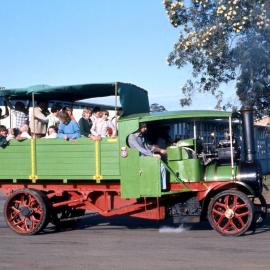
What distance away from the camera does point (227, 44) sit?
19.3 metres

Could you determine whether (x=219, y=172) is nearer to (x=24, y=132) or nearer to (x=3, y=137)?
(x=24, y=132)

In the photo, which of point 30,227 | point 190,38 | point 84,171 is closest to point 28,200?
point 30,227

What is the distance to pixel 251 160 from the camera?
10.7 meters

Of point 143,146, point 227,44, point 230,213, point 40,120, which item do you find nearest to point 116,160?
point 143,146

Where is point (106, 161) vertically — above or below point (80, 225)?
above

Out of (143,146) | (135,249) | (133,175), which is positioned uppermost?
(143,146)

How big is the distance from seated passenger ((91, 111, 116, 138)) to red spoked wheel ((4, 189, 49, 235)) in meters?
1.58

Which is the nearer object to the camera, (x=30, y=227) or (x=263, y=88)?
(x=30, y=227)

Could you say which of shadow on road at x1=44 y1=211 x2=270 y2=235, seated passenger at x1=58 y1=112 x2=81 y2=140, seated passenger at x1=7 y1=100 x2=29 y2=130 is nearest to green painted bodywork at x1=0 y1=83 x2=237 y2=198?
seated passenger at x1=58 y1=112 x2=81 y2=140

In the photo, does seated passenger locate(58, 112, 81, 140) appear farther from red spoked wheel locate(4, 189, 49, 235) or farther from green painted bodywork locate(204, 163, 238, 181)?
green painted bodywork locate(204, 163, 238, 181)

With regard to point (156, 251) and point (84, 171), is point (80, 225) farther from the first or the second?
point (156, 251)

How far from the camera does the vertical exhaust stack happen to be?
10.7 m

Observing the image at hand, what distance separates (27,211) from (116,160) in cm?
190

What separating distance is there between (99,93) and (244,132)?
Result: 10.0 ft
